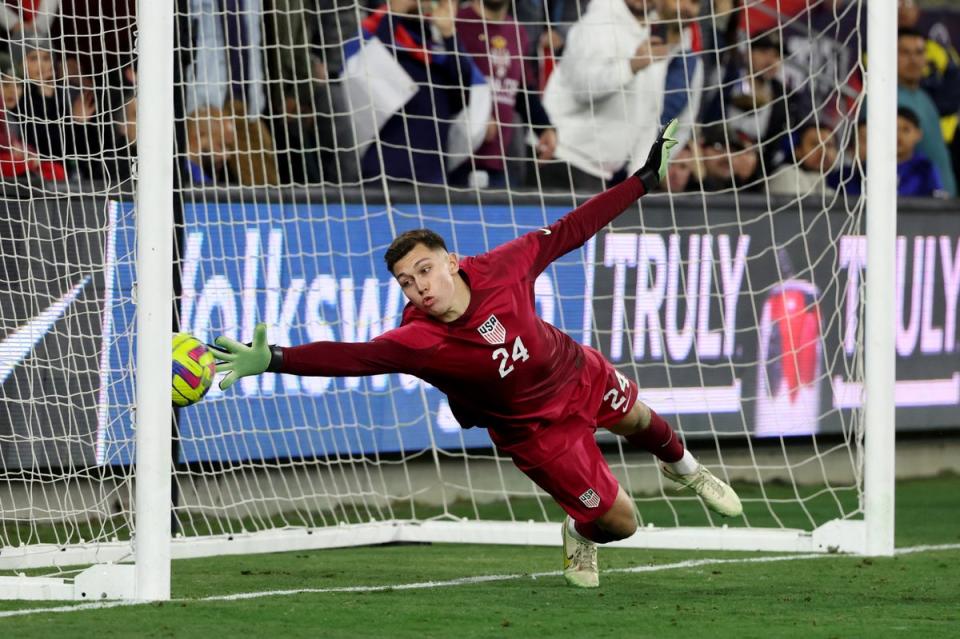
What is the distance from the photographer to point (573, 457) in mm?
6840

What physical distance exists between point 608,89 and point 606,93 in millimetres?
51

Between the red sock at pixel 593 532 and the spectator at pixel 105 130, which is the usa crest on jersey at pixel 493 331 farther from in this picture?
the spectator at pixel 105 130

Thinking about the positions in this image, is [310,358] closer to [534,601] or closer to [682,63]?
[534,601]

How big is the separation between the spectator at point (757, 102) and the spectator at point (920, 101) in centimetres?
195

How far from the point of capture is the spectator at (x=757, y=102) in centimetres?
1109

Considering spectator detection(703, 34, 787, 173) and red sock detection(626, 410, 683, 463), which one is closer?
A: red sock detection(626, 410, 683, 463)

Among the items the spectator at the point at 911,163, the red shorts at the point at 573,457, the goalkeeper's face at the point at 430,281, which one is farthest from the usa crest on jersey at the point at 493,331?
the spectator at the point at 911,163

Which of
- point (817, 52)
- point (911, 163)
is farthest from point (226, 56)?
point (911, 163)

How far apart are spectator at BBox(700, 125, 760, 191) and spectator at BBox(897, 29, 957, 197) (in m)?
2.33

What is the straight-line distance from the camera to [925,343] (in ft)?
40.4

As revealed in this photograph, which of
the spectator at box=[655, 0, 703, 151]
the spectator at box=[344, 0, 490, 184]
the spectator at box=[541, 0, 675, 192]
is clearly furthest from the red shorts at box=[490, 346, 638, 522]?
the spectator at box=[655, 0, 703, 151]

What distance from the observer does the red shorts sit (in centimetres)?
682

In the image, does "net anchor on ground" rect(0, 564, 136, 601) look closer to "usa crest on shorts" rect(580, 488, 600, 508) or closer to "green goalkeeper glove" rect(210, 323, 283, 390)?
"green goalkeeper glove" rect(210, 323, 283, 390)

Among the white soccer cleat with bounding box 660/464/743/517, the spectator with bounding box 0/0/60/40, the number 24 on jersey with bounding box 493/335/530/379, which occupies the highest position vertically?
the spectator with bounding box 0/0/60/40
